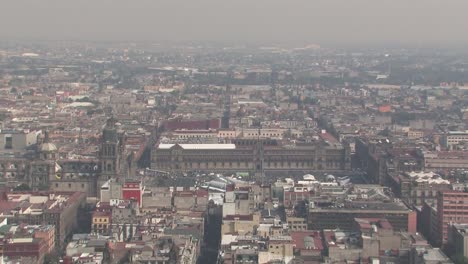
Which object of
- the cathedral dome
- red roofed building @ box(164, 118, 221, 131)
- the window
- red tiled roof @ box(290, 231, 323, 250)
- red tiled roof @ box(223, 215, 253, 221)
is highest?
the cathedral dome

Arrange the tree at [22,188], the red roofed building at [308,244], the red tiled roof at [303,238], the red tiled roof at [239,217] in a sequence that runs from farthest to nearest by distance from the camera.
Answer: the tree at [22,188]
the red tiled roof at [239,217]
the red tiled roof at [303,238]
the red roofed building at [308,244]

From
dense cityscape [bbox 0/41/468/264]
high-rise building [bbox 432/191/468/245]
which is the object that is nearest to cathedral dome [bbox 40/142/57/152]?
dense cityscape [bbox 0/41/468/264]

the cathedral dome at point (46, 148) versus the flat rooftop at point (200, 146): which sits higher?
the cathedral dome at point (46, 148)

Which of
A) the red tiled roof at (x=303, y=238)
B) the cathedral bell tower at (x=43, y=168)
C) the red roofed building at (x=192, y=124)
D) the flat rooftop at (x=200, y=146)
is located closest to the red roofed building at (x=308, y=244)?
the red tiled roof at (x=303, y=238)

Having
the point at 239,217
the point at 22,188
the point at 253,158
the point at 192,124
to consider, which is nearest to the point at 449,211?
the point at 239,217

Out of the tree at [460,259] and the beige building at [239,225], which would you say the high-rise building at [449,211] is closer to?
the tree at [460,259]

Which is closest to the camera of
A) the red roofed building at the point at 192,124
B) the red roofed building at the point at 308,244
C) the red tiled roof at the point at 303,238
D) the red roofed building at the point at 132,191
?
the red roofed building at the point at 308,244

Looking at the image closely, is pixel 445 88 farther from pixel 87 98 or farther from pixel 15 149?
pixel 15 149

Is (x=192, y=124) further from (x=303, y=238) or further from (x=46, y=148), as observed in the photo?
(x=303, y=238)

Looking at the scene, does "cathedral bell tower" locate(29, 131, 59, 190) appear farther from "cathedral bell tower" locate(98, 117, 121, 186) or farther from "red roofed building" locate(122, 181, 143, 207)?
"red roofed building" locate(122, 181, 143, 207)

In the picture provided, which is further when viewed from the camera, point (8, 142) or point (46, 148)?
point (8, 142)
